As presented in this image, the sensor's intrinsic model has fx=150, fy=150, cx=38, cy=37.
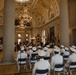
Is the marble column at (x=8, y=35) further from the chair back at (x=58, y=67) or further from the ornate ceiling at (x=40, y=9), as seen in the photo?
the ornate ceiling at (x=40, y=9)

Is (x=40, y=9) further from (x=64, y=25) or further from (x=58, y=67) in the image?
(x=58, y=67)

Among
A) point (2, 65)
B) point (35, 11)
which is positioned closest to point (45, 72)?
point (2, 65)

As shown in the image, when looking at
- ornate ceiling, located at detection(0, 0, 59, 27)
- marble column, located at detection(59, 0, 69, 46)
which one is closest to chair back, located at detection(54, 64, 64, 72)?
marble column, located at detection(59, 0, 69, 46)

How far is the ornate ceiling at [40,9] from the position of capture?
2675cm

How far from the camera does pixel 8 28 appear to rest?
1105cm

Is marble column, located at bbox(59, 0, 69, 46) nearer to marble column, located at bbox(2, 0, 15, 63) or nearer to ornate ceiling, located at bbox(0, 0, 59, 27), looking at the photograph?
marble column, located at bbox(2, 0, 15, 63)

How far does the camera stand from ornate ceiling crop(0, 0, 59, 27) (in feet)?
87.8

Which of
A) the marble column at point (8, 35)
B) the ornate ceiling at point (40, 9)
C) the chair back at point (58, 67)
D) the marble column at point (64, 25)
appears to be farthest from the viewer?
the ornate ceiling at point (40, 9)

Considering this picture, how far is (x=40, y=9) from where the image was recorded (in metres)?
33.0

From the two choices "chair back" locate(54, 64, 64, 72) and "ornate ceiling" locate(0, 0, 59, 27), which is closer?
"chair back" locate(54, 64, 64, 72)

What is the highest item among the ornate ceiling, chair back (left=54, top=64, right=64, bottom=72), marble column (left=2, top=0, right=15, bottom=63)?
the ornate ceiling

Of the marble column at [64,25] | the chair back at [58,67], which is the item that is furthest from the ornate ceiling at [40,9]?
the chair back at [58,67]

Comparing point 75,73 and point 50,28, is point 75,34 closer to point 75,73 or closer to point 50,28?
point 50,28

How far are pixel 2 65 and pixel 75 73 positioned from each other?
16.5 ft
